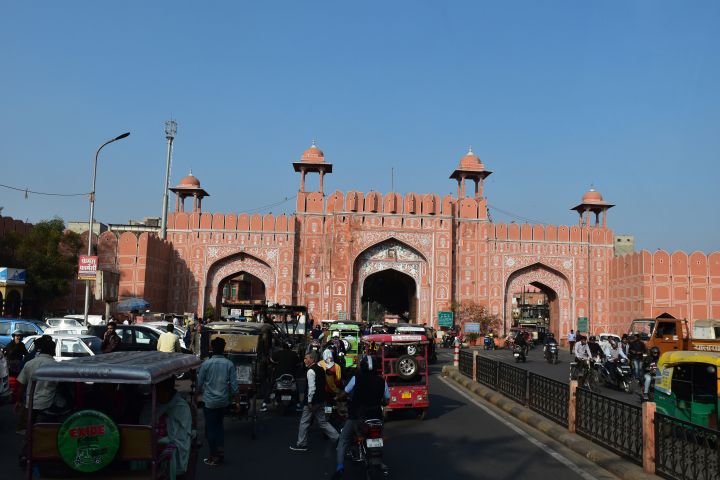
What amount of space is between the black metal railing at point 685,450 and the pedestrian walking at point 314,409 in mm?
3469

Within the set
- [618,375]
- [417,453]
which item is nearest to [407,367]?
[417,453]

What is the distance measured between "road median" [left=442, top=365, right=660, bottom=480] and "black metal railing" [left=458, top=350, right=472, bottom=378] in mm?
1961

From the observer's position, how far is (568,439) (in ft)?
26.3

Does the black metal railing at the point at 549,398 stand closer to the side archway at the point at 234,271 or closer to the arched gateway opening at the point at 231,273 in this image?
the arched gateway opening at the point at 231,273

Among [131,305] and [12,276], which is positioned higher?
[12,276]

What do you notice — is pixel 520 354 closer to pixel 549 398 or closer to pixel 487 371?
pixel 487 371

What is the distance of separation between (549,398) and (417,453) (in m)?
3.03

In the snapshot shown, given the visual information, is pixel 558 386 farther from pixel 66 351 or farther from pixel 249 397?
pixel 66 351

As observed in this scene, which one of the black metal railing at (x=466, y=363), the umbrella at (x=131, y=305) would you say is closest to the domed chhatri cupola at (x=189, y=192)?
the umbrella at (x=131, y=305)

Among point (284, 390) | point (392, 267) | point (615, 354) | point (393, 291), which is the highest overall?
point (392, 267)

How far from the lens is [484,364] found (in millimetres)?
14227

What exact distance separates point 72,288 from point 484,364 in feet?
83.4

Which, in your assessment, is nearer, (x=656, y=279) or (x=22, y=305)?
(x=22, y=305)

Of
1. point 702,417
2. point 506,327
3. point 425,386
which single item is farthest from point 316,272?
point 702,417
